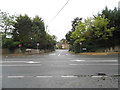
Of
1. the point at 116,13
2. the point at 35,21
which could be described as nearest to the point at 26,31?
the point at 35,21

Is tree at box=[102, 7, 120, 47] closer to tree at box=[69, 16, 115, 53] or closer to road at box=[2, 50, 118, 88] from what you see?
tree at box=[69, 16, 115, 53]

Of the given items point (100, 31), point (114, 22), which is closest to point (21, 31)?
point (100, 31)

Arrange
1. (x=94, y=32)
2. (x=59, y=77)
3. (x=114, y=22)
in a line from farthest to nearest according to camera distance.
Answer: (x=114, y=22) < (x=94, y=32) < (x=59, y=77)

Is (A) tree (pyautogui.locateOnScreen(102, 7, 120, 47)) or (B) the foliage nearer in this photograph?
(B) the foliage

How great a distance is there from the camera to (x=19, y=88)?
14.7 feet

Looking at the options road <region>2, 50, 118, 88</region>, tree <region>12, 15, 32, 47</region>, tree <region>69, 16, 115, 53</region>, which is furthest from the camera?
tree <region>12, 15, 32, 47</region>

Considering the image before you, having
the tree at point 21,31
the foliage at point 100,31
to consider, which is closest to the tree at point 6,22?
the tree at point 21,31

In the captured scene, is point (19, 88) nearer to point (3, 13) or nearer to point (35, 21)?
point (3, 13)

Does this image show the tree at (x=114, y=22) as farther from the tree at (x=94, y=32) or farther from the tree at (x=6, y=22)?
the tree at (x=6, y=22)

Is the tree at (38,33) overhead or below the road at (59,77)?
overhead

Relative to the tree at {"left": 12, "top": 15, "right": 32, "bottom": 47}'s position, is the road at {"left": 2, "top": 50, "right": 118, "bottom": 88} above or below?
below

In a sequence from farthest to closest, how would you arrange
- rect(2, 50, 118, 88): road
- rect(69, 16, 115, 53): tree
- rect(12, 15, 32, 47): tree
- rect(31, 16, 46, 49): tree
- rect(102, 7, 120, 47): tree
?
rect(31, 16, 46, 49): tree, rect(12, 15, 32, 47): tree, rect(102, 7, 120, 47): tree, rect(69, 16, 115, 53): tree, rect(2, 50, 118, 88): road

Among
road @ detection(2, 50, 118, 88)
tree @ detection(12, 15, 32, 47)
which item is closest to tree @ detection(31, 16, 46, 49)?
tree @ detection(12, 15, 32, 47)

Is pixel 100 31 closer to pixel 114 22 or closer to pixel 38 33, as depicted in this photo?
pixel 114 22
